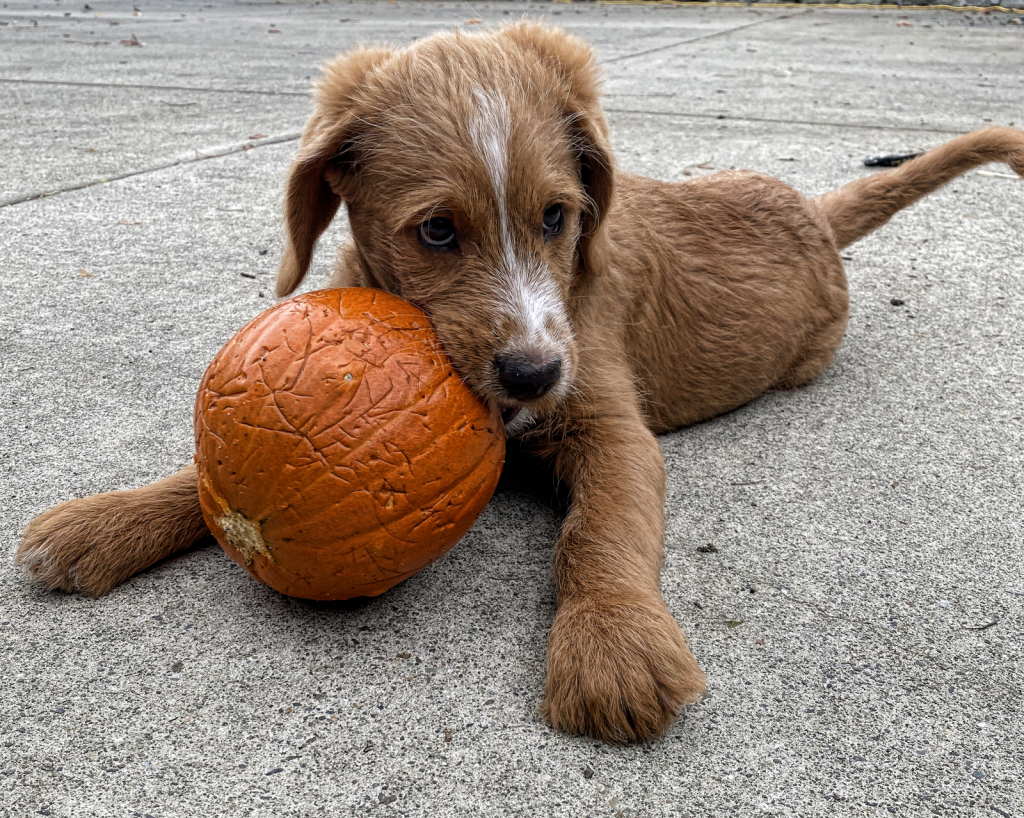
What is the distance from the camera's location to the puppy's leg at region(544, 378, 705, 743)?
90.4 inches

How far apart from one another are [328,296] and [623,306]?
1513mm

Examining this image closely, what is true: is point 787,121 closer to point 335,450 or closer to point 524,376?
point 524,376

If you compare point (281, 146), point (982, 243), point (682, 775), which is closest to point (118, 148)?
point (281, 146)

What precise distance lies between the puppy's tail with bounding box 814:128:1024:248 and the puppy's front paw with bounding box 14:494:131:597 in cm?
364

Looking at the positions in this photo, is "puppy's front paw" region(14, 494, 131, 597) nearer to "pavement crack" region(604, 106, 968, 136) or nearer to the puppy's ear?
the puppy's ear

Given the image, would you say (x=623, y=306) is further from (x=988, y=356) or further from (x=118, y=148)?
(x=118, y=148)

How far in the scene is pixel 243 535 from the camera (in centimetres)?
242

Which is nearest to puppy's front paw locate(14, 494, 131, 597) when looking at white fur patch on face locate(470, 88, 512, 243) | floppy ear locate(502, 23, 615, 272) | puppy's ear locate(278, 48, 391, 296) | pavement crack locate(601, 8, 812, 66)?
puppy's ear locate(278, 48, 391, 296)

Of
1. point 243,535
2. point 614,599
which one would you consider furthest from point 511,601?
point 243,535

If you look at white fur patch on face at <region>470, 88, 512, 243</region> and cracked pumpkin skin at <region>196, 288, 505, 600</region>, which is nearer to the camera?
cracked pumpkin skin at <region>196, 288, 505, 600</region>

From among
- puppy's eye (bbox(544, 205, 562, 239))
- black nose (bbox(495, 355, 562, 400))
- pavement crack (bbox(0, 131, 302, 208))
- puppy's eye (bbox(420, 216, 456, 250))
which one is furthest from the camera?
pavement crack (bbox(0, 131, 302, 208))

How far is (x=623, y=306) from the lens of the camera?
3.73 meters

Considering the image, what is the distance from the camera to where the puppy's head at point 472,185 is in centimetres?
261

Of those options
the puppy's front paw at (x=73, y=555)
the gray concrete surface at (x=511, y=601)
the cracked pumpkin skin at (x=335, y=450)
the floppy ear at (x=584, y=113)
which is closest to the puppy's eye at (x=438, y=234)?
the cracked pumpkin skin at (x=335, y=450)
